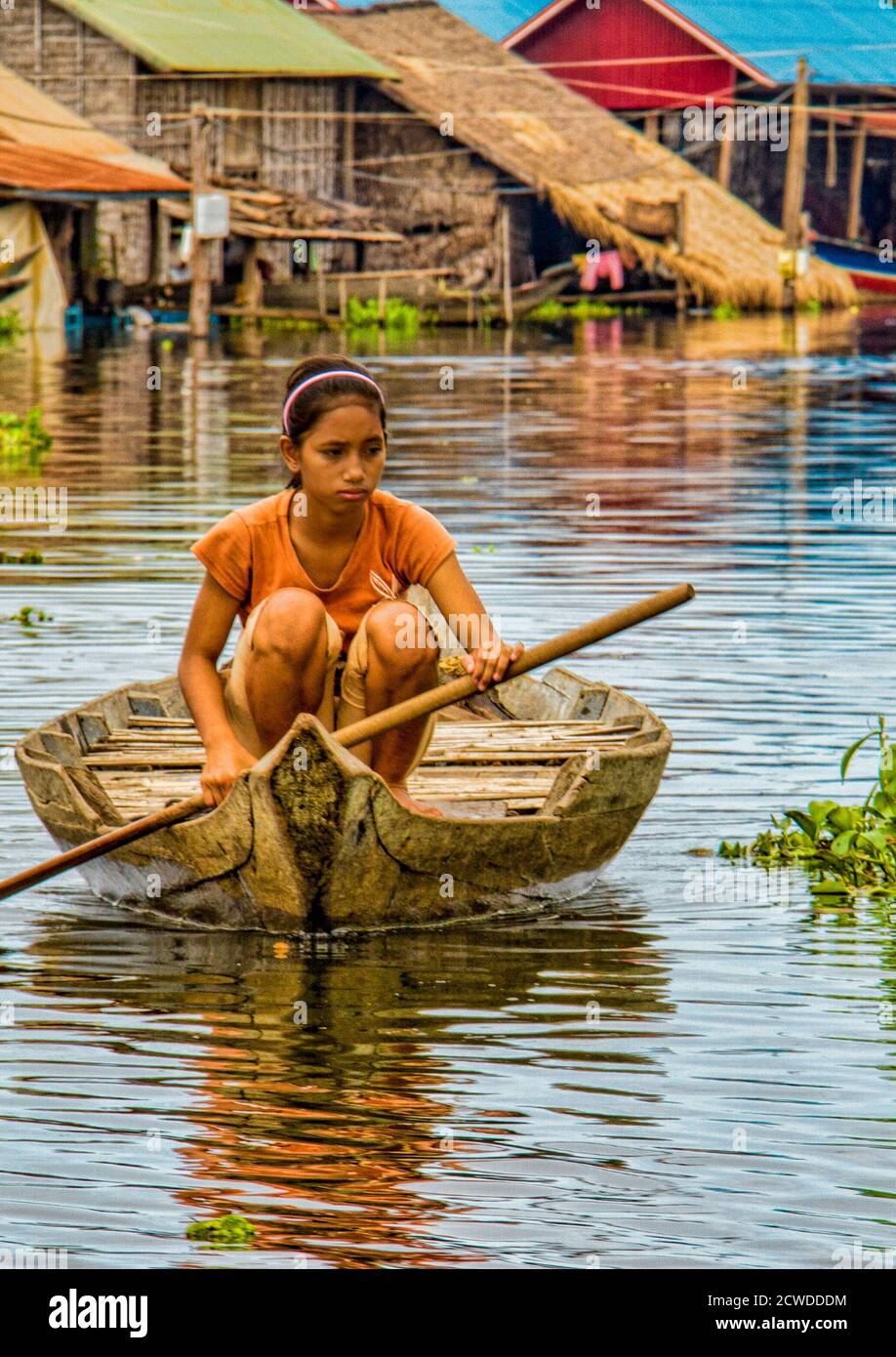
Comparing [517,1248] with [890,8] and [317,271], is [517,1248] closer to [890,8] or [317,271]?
[317,271]

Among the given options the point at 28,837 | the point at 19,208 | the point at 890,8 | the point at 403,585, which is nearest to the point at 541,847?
the point at 403,585

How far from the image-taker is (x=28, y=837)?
719 centimetres

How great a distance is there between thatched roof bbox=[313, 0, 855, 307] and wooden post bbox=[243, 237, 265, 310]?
4.21 m

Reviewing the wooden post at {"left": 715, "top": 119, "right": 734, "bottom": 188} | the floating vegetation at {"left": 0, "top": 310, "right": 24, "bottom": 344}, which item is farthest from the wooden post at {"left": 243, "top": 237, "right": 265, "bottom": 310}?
the wooden post at {"left": 715, "top": 119, "right": 734, "bottom": 188}

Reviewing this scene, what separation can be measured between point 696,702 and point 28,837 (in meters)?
2.80

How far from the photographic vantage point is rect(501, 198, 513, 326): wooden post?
33953 mm

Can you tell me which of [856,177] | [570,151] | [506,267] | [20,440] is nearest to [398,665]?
[20,440]

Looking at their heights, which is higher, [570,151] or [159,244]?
[570,151]

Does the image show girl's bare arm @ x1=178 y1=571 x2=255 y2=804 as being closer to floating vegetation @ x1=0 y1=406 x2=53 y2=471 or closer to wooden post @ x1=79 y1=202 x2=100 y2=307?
floating vegetation @ x1=0 y1=406 x2=53 y2=471

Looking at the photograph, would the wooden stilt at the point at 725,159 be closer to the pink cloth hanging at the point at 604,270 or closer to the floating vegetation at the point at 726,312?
the floating vegetation at the point at 726,312

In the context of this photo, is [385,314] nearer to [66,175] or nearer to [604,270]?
[604,270]

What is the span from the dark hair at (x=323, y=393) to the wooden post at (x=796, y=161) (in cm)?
3156

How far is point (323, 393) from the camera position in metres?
5.85

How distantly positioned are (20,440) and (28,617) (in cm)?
656
